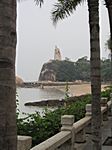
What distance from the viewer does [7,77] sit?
1.76 meters

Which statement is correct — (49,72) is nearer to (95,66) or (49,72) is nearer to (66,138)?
(66,138)

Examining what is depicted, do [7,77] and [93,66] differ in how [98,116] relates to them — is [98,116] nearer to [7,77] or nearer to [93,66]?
[93,66]

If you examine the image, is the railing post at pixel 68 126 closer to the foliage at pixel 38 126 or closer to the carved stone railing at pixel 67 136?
the carved stone railing at pixel 67 136

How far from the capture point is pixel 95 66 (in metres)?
4.74

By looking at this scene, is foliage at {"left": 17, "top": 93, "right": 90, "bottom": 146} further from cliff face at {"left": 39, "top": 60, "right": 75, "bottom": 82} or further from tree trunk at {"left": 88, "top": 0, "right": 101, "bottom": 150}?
cliff face at {"left": 39, "top": 60, "right": 75, "bottom": 82}

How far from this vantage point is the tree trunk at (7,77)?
5.72ft

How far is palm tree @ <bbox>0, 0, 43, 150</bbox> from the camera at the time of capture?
1742mm

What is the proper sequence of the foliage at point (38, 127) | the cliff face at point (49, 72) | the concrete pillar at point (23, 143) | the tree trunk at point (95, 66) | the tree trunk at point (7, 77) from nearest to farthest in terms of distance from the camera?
1. the tree trunk at point (7, 77)
2. the concrete pillar at point (23, 143)
3. the tree trunk at point (95, 66)
4. the foliage at point (38, 127)
5. the cliff face at point (49, 72)

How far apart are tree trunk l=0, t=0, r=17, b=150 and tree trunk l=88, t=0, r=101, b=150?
10.0ft

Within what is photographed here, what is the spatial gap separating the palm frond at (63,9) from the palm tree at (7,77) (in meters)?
5.23

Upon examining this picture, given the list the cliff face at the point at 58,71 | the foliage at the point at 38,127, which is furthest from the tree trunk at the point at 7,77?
the cliff face at the point at 58,71

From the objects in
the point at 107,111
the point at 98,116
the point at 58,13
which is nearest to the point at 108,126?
the point at 107,111

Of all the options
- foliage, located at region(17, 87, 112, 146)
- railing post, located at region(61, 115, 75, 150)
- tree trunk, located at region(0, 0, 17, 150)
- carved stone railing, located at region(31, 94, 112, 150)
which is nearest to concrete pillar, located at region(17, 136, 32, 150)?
carved stone railing, located at region(31, 94, 112, 150)

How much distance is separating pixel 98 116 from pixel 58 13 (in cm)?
333
